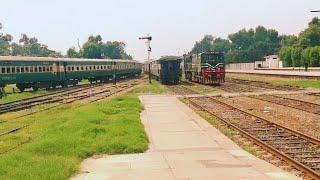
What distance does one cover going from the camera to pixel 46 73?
174 ft

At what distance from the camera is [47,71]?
53156 millimetres

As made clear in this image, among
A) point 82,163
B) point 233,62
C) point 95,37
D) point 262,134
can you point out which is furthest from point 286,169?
point 95,37

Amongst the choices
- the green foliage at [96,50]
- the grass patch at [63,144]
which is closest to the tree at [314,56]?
the grass patch at [63,144]

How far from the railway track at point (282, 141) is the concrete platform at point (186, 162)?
2.23 feet

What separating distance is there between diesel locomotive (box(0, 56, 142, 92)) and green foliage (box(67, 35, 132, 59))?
82.8m

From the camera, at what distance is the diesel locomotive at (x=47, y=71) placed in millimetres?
45406

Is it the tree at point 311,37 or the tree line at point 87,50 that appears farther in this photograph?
the tree line at point 87,50

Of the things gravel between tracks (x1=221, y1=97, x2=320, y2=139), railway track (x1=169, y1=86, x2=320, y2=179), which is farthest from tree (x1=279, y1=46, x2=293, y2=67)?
railway track (x1=169, y1=86, x2=320, y2=179)

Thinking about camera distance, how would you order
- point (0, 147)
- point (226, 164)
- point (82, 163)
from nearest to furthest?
1. point (226, 164)
2. point (82, 163)
3. point (0, 147)

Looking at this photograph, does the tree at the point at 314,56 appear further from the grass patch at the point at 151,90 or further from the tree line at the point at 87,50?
the tree line at the point at 87,50

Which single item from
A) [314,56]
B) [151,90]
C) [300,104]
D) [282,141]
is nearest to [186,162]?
[282,141]

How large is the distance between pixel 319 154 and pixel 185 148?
3522mm

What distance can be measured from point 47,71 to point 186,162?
4249 cm

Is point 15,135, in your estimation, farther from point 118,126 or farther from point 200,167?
point 200,167
